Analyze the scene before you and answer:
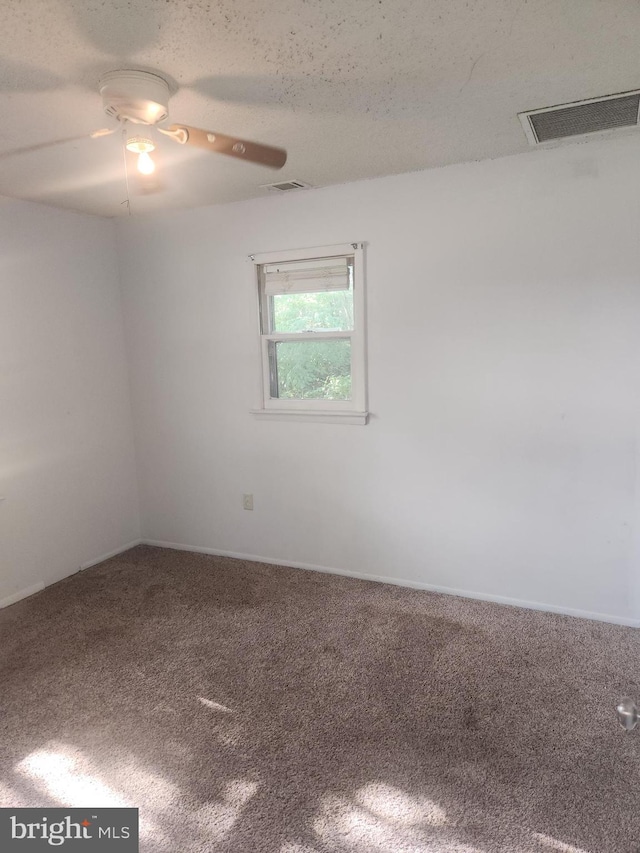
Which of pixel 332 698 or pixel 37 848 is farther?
pixel 332 698

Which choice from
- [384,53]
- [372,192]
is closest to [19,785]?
→ [384,53]

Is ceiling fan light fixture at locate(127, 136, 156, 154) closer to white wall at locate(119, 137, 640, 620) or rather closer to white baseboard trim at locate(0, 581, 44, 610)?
white wall at locate(119, 137, 640, 620)

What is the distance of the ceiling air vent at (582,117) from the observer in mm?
2191

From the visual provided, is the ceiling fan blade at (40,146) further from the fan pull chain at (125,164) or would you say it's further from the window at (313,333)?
the window at (313,333)

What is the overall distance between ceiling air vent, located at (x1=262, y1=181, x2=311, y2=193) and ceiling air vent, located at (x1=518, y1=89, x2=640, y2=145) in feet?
4.16

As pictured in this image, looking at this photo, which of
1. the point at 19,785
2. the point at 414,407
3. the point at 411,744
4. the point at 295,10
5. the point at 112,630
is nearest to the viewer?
the point at 295,10

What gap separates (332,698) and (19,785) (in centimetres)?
118

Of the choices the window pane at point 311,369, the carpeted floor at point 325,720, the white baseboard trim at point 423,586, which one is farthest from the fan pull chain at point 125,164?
the white baseboard trim at point 423,586

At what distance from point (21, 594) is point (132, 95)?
2.91 metres

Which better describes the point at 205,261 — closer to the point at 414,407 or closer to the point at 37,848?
the point at 414,407

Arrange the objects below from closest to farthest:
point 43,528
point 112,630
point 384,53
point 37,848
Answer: point 37,848, point 384,53, point 112,630, point 43,528

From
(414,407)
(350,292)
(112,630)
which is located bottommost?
(112,630)

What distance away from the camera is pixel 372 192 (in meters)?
3.14

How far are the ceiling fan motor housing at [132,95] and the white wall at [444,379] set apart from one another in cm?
98
